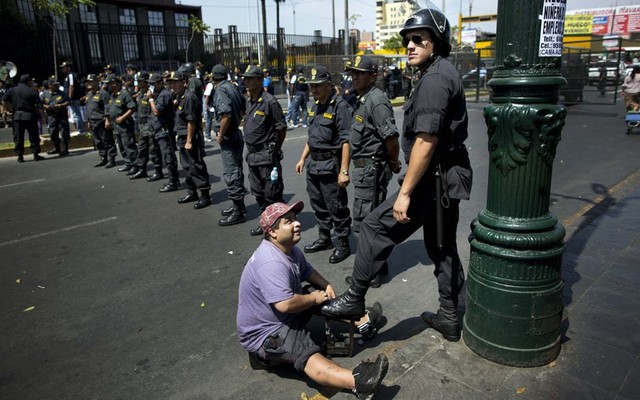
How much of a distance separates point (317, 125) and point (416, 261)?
1.68 metres

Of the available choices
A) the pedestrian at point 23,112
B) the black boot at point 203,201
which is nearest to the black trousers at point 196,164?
the black boot at point 203,201

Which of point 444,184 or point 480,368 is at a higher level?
point 444,184

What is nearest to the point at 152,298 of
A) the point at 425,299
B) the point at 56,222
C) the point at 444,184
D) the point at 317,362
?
the point at 317,362

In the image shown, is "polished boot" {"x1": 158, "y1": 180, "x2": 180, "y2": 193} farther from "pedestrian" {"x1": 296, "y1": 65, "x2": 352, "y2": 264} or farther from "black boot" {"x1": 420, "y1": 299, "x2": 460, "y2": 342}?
"black boot" {"x1": 420, "y1": 299, "x2": 460, "y2": 342}

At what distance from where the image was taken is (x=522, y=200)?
2723 millimetres

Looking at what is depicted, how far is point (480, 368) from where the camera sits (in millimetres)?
2830

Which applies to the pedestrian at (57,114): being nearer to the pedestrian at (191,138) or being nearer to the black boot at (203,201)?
the pedestrian at (191,138)

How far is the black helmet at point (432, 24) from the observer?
2.85 metres

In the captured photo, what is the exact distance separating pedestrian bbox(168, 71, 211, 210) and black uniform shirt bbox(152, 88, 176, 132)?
0.56m

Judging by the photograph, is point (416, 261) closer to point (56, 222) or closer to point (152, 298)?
point (152, 298)

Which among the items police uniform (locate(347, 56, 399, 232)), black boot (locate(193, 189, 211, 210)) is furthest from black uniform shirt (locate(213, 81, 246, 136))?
police uniform (locate(347, 56, 399, 232))

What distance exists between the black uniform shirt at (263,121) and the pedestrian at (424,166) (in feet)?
9.30

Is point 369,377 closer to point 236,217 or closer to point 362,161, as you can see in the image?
point 362,161

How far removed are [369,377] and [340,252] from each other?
2.32 m
